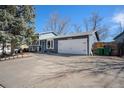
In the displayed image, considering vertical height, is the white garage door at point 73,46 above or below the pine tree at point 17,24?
below

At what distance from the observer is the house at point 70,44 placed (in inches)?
864

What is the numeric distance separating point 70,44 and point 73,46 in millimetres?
783

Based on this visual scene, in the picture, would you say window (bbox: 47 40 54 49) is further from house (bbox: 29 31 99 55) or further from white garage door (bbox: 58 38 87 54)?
white garage door (bbox: 58 38 87 54)

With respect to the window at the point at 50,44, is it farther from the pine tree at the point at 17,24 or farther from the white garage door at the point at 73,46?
the pine tree at the point at 17,24

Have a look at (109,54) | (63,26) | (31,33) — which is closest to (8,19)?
(31,33)

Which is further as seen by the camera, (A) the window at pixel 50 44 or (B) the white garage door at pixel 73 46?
(A) the window at pixel 50 44

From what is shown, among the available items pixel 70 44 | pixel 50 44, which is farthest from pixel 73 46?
pixel 50 44

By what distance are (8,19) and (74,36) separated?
28.5 feet

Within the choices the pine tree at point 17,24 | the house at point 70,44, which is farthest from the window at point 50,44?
the pine tree at point 17,24

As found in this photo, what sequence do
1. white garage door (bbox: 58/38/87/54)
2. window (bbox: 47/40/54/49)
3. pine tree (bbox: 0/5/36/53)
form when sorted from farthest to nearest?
window (bbox: 47/40/54/49) → white garage door (bbox: 58/38/87/54) → pine tree (bbox: 0/5/36/53)

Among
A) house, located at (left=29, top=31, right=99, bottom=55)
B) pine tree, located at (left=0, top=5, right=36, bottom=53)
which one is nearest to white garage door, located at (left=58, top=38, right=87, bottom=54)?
house, located at (left=29, top=31, right=99, bottom=55)

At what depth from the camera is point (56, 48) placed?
26812 millimetres

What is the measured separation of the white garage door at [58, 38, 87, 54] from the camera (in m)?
22.2
